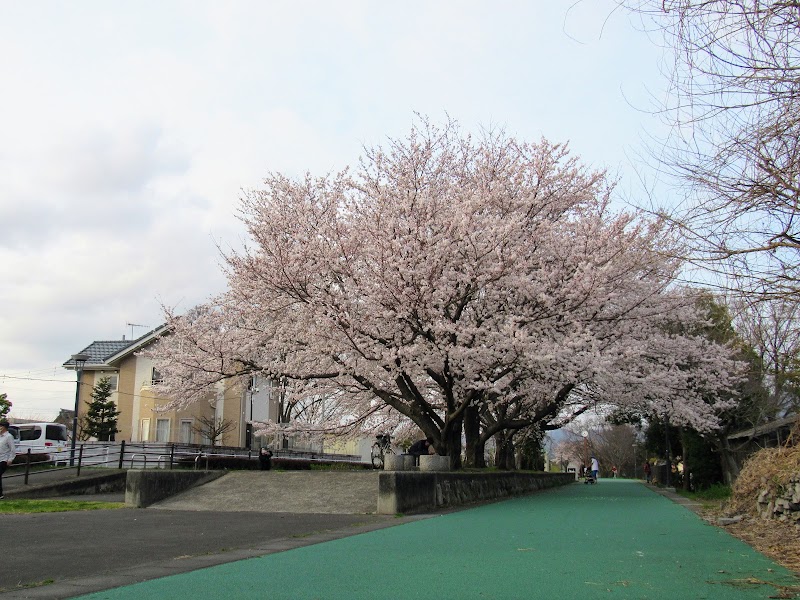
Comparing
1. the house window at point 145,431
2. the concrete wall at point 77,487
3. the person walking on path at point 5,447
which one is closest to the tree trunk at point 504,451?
the concrete wall at point 77,487

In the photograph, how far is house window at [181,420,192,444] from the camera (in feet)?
136

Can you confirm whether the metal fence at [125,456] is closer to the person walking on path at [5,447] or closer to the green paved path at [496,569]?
the person walking on path at [5,447]

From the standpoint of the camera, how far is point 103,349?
150 ft

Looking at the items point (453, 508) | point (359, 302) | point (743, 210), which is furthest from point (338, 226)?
point (743, 210)

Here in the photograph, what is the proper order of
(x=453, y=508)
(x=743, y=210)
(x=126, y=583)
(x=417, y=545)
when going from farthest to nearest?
(x=453, y=508) < (x=417, y=545) < (x=743, y=210) < (x=126, y=583)

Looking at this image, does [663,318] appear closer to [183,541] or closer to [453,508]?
[453,508]

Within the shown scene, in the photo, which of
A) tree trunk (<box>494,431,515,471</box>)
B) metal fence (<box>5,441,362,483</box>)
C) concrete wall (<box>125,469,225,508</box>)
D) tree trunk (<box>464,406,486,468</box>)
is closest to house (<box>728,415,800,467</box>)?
tree trunk (<box>464,406,486,468</box>)

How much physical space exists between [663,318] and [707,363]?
189cm

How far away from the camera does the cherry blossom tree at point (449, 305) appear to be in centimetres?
1761

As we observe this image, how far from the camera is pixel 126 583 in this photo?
560 centimetres

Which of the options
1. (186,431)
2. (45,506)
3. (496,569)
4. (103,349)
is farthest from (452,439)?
(103,349)

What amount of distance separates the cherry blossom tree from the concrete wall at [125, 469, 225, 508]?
476 cm

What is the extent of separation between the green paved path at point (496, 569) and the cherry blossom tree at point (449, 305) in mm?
8056

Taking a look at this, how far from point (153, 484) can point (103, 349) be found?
34618 millimetres
